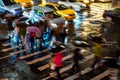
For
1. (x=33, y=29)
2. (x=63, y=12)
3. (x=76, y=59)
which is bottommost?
(x=76, y=59)

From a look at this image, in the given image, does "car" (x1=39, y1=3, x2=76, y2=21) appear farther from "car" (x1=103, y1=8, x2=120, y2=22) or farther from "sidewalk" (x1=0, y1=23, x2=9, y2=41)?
"sidewalk" (x1=0, y1=23, x2=9, y2=41)

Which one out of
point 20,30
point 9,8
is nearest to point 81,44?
point 20,30

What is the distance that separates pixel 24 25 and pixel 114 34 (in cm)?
817

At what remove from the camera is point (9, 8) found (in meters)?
23.1

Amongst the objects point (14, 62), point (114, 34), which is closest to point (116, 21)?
point (114, 34)

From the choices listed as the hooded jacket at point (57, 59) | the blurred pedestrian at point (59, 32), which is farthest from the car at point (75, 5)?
the hooded jacket at point (57, 59)

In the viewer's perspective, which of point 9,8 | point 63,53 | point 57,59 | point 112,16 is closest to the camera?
point 57,59

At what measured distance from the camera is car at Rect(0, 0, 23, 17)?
22431 millimetres

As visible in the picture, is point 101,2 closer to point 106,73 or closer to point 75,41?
point 75,41

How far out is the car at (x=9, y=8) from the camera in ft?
73.6

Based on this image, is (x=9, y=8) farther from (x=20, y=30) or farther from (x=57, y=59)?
(x=57, y=59)

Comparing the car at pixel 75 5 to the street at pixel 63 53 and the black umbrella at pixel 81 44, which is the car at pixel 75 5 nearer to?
the street at pixel 63 53

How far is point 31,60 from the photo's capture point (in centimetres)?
1452

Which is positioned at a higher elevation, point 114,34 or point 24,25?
point 24,25
